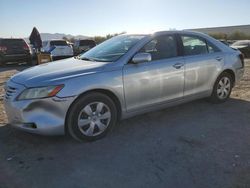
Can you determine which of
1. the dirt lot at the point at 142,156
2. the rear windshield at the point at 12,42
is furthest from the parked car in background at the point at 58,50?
the dirt lot at the point at 142,156

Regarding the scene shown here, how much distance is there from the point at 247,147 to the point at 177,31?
242 centimetres

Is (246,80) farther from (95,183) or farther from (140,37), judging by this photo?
(95,183)

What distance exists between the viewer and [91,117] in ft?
13.4

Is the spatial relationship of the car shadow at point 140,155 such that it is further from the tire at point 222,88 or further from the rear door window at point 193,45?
the rear door window at point 193,45

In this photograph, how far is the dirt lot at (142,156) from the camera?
3.09 m

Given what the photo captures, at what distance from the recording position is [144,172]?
3236 millimetres

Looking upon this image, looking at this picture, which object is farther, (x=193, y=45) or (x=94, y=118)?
(x=193, y=45)

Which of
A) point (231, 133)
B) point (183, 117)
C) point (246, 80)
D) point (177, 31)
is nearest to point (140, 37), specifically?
point (177, 31)

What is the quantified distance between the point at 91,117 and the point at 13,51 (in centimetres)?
1290

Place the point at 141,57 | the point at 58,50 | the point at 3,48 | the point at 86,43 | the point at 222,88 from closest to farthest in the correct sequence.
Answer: the point at 141,57, the point at 222,88, the point at 3,48, the point at 58,50, the point at 86,43

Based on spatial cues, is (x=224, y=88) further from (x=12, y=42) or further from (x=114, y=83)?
(x=12, y=42)

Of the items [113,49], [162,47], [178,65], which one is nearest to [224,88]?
[178,65]

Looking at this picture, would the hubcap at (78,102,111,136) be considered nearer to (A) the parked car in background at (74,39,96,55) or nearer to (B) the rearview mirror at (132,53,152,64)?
(B) the rearview mirror at (132,53,152,64)

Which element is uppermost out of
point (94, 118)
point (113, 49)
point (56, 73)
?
point (113, 49)
